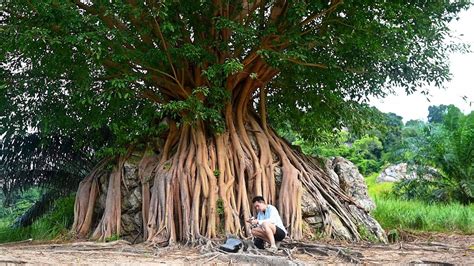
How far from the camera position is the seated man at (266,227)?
586 centimetres

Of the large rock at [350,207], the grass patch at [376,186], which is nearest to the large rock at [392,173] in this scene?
the grass patch at [376,186]

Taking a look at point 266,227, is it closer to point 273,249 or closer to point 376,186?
point 273,249

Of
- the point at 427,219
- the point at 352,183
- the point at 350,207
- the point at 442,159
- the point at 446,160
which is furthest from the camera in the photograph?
the point at 442,159

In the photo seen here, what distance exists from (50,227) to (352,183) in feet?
17.7

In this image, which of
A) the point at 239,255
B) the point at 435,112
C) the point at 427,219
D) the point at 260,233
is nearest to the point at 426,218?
the point at 427,219

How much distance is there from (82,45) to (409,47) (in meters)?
4.92

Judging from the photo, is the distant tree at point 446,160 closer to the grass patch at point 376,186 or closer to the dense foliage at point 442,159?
the dense foliage at point 442,159

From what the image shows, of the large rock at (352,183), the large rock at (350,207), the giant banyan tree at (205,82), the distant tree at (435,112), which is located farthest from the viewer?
the distant tree at (435,112)

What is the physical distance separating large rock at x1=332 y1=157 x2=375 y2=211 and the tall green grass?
495 centimetres

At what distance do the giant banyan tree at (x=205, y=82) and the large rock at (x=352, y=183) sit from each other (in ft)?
1.73

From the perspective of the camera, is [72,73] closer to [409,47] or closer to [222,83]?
[222,83]

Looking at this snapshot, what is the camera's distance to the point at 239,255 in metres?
5.23

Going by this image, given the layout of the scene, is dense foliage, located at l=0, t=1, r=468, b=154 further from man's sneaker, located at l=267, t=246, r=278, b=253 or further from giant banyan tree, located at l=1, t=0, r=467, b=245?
man's sneaker, located at l=267, t=246, r=278, b=253

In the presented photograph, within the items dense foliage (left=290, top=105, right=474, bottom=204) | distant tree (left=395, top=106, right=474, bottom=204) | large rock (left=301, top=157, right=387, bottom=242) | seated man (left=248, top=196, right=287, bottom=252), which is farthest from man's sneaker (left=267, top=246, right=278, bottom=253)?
distant tree (left=395, top=106, right=474, bottom=204)
